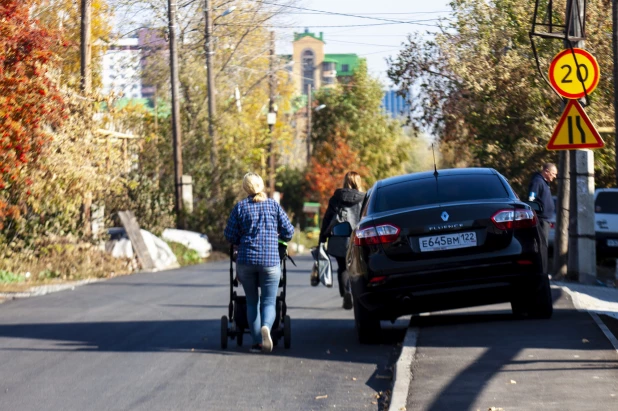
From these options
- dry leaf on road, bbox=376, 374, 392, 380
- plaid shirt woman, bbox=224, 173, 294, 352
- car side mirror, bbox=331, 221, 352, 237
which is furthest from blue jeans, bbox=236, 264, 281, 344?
dry leaf on road, bbox=376, 374, 392, 380

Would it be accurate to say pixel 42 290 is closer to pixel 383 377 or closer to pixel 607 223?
pixel 383 377

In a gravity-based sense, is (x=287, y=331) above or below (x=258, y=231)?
below

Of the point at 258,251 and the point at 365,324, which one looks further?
the point at 365,324

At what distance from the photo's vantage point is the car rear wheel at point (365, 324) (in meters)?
10.3

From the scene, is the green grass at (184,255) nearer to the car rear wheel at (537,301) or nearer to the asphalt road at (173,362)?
the asphalt road at (173,362)

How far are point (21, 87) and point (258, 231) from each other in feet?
26.4

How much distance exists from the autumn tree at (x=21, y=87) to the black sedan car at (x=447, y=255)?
336 inches

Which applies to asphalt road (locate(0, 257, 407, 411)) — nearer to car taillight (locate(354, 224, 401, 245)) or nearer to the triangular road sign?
car taillight (locate(354, 224, 401, 245))

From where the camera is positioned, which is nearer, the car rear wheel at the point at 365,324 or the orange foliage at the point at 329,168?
the car rear wheel at the point at 365,324

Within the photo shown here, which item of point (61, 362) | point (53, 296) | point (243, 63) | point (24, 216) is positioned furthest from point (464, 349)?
point (243, 63)

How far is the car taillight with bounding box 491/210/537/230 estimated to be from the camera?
9.77 m

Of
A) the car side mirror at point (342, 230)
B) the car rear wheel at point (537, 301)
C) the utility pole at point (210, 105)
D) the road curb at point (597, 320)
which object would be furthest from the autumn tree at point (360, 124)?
the car rear wheel at point (537, 301)

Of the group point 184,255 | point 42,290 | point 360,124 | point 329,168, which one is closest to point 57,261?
point 42,290

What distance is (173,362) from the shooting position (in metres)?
9.74
